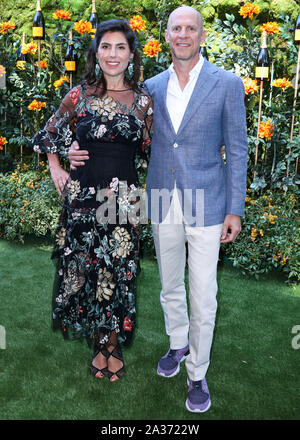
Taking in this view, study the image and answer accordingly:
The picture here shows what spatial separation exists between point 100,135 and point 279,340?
7.05 ft

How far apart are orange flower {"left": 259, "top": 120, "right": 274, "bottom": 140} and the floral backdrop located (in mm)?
11

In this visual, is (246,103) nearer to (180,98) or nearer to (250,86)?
(250,86)

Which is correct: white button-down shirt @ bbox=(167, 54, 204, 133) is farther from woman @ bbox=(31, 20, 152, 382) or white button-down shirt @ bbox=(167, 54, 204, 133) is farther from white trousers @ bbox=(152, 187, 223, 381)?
white trousers @ bbox=(152, 187, 223, 381)

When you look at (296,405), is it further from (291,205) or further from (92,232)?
(291,205)

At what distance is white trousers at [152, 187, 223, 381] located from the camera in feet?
8.25

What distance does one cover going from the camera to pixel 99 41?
97.6 inches

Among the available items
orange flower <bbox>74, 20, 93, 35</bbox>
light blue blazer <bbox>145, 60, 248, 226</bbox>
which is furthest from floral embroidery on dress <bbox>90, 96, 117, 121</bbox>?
orange flower <bbox>74, 20, 93, 35</bbox>

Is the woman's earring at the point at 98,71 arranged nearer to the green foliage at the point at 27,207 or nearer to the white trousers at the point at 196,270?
the white trousers at the point at 196,270

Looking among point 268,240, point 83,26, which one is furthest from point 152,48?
point 268,240

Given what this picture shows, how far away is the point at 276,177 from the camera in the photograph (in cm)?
514

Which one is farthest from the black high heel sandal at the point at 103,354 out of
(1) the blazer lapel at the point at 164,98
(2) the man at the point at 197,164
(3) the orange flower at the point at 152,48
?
(3) the orange flower at the point at 152,48

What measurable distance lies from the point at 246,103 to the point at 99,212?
3301 mm

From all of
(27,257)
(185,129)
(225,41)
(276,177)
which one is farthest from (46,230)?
(185,129)

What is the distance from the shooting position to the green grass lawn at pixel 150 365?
264 cm
